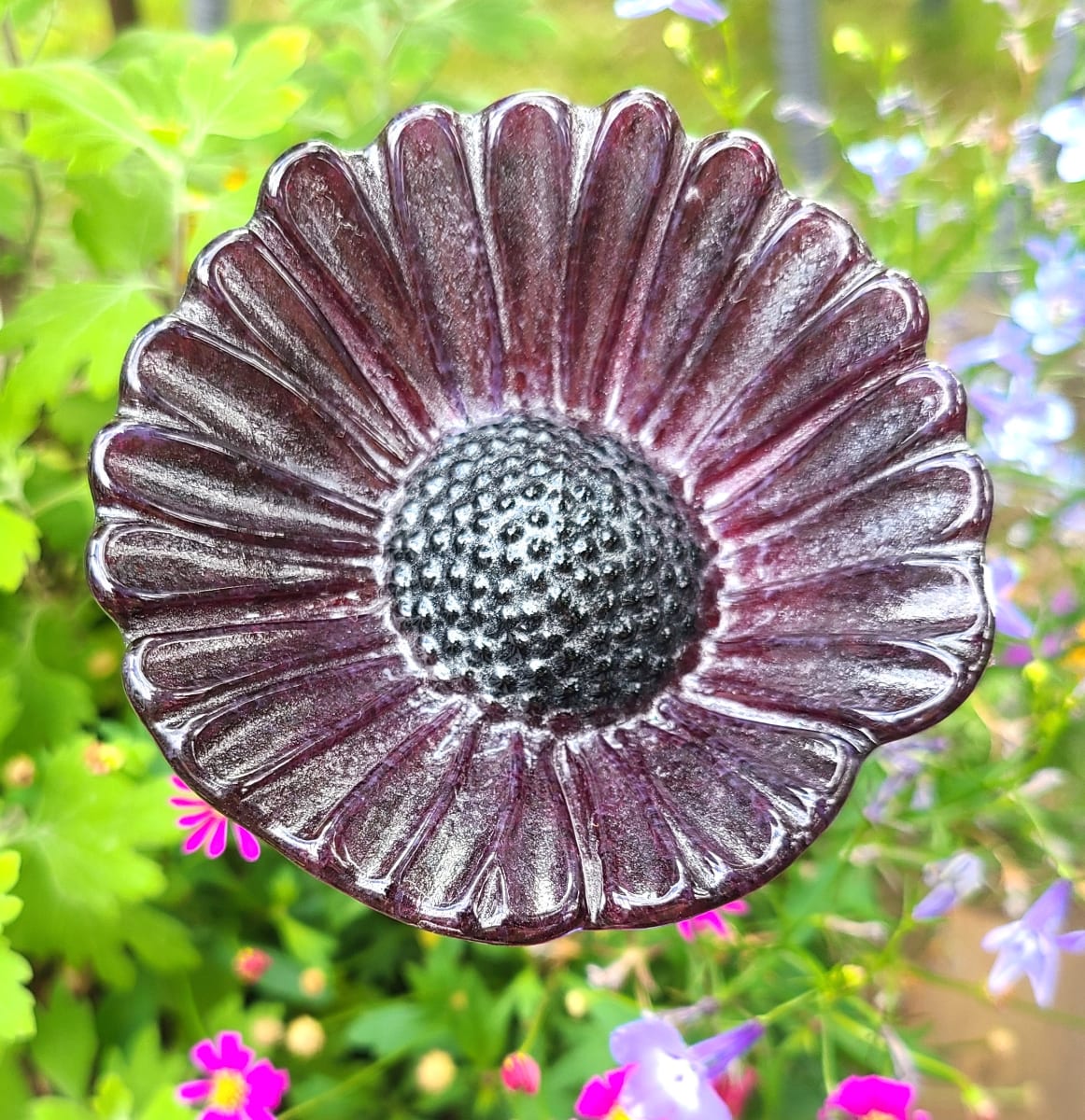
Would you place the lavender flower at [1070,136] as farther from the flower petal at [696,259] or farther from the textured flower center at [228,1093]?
the textured flower center at [228,1093]

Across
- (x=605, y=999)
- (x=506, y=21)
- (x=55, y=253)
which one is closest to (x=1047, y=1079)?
(x=605, y=999)

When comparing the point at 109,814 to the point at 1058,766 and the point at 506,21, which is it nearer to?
the point at 506,21

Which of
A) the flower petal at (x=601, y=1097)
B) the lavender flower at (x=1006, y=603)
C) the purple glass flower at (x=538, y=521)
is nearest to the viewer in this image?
the purple glass flower at (x=538, y=521)

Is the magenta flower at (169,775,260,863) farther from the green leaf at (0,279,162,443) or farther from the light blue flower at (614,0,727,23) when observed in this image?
the light blue flower at (614,0,727,23)

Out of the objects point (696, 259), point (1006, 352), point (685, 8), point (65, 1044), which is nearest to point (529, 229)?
point (696, 259)

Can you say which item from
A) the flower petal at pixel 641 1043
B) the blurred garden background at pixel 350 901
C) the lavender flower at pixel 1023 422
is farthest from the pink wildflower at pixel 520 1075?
the lavender flower at pixel 1023 422
